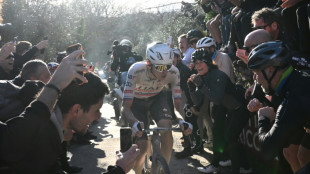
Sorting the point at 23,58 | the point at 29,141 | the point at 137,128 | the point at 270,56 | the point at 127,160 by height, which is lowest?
the point at 137,128

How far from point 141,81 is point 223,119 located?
1.82 metres

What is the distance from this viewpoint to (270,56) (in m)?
3.31

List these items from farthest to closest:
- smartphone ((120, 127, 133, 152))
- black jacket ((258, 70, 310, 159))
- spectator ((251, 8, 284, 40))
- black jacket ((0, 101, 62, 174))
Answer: spectator ((251, 8, 284, 40))
smartphone ((120, 127, 133, 152))
black jacket ((258, 70, 310, 159))
black jacket ((0, 101, 62, 174))

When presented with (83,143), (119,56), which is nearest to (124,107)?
(83,143)

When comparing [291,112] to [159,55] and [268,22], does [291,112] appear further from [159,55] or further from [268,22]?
[268,22]

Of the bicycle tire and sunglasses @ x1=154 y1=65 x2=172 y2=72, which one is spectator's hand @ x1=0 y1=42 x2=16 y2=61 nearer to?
sunglasses @ x1=154 y1=65 x2=172 y2=72

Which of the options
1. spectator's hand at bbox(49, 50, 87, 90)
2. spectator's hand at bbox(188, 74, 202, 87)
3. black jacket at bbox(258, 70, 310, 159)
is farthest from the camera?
spectator's hand at bbox(188, 74, 202, 87)

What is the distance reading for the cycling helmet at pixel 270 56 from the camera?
10.7 feet

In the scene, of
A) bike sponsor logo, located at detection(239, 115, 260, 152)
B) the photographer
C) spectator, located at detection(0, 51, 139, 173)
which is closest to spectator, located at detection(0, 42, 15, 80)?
spectator, located at detection(0, 51, 139, 173)

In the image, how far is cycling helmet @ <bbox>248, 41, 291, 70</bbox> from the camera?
128 inches

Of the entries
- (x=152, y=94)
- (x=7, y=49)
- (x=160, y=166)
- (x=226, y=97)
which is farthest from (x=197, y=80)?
(x=7, y=49)

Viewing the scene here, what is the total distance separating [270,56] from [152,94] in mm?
2802

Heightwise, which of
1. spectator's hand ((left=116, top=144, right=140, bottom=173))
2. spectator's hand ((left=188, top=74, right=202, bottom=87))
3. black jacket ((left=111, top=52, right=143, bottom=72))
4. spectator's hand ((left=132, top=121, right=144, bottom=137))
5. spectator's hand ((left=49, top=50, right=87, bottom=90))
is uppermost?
spectator's hand ((left=49, top=50, right=87, bottom=90))

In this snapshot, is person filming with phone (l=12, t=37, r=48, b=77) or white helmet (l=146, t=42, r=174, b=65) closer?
white helmet (l=146, t=42, r=174, b=65)
